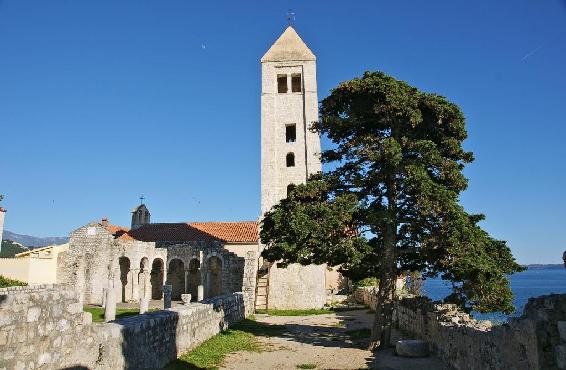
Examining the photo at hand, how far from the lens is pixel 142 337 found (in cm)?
925

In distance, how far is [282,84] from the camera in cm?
3356

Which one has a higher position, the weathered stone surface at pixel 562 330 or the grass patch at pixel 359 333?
the weathered stone surface at pixel 562 330

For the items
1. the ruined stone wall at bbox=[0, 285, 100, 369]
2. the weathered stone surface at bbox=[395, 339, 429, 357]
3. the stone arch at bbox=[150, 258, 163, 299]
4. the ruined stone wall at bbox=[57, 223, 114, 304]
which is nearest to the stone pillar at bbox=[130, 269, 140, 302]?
the ruined stone wall at bbox=[57, 223, 114, 304]

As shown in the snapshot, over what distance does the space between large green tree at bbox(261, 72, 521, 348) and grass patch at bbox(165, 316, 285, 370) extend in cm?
298

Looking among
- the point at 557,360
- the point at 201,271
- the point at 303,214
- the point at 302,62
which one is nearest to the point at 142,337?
the point at 303,214

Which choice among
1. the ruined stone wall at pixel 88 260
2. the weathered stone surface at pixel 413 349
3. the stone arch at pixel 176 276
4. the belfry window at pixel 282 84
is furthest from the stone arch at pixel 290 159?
the weathered stone surface at pixel 413 349

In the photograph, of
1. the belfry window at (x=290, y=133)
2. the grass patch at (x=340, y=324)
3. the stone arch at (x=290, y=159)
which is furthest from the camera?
the belfry window at (x=290, y=133)

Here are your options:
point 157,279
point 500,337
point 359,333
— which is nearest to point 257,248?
point 157,279

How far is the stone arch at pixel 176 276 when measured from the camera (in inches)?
1414

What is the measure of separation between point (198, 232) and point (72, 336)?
3012cm

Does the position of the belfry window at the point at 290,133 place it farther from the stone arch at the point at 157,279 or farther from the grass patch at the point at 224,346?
the grass patch at the point at 224,346

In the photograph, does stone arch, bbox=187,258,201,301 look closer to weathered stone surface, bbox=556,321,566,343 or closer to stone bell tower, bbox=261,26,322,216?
stone bell tower, bbox=261,26,322,216

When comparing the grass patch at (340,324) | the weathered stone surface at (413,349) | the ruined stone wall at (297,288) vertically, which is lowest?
the grass patch at (340,324)

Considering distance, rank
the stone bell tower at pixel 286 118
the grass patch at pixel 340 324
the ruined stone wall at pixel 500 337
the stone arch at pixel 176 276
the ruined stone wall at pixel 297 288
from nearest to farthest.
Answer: the ruined stone wall at pixel 500 337 < the grass patch at pixel 340 324 < the ruined stone wall at pixel 297 288 < the stone bell tower at pixel 286 118 < the stone arch at pixel 176 276
